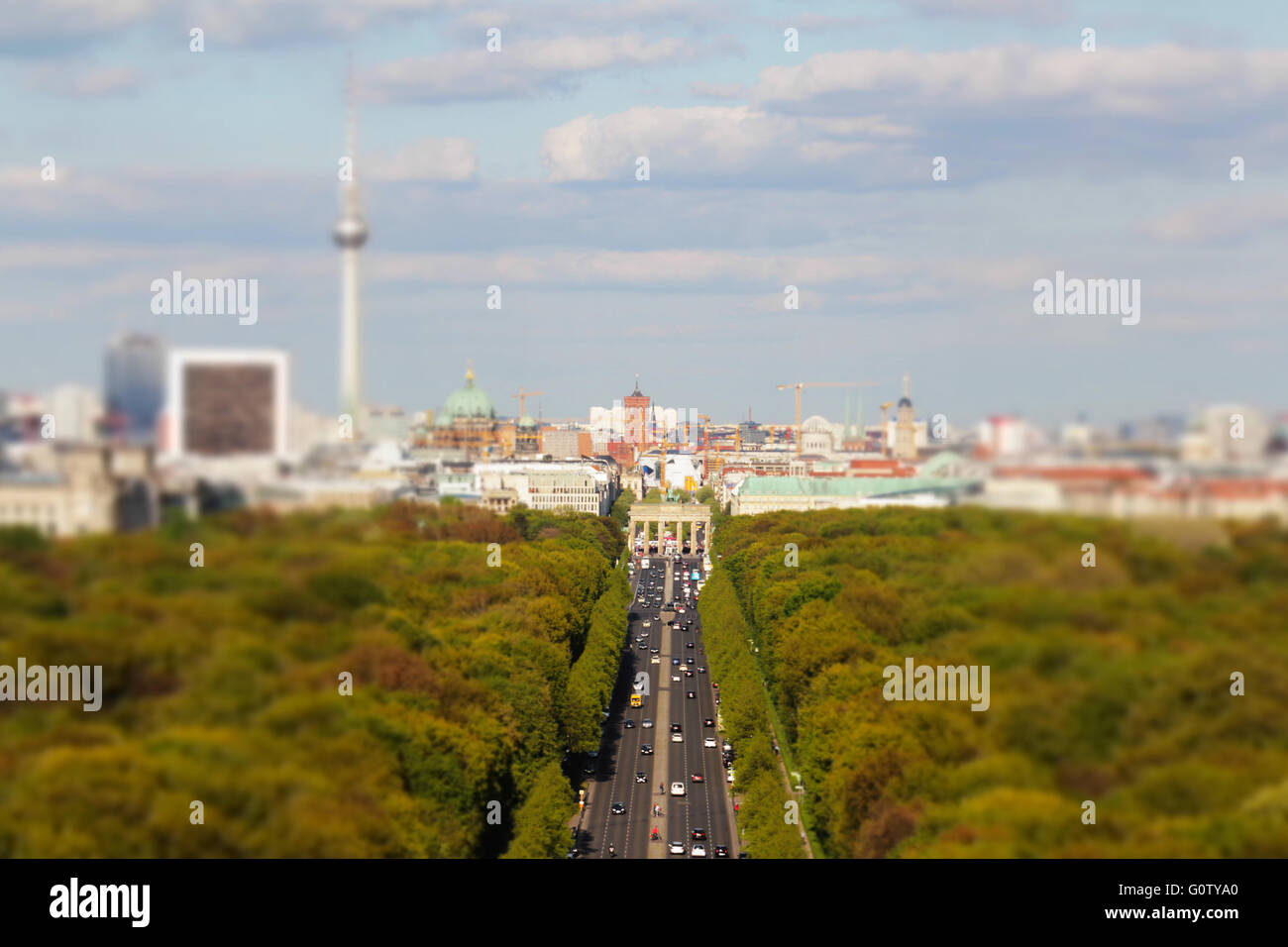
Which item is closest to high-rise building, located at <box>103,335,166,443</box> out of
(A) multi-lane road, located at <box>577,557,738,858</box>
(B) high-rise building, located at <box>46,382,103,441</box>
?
(B) high-rise building, located at <box>46,382,103,441</box>

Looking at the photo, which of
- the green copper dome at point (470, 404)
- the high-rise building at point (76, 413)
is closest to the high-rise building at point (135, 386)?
the high-rise building at point (76, 413)

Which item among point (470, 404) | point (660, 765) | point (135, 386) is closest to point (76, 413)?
point (135, 386)

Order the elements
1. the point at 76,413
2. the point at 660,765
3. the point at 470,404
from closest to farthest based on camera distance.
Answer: the point at 76,413 < the point at 660,765 < the point at 470,404

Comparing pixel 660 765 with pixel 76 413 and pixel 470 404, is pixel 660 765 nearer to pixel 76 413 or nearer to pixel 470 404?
pixel 76 413

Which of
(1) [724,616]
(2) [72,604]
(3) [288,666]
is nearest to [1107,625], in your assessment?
(3) [288,666]

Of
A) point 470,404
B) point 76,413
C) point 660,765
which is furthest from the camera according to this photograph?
point 470,404

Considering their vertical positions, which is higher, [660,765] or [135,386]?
[135,386]

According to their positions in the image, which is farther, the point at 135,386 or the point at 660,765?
the point at 660,765
